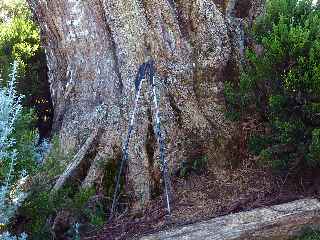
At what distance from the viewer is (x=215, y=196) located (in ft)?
17.6

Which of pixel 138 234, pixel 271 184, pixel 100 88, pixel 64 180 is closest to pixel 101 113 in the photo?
pixel 100 88

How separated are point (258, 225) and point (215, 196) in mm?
741

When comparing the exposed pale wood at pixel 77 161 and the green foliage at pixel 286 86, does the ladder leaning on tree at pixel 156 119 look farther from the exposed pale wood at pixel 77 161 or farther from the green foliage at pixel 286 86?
the green foliage at pixel 286 86

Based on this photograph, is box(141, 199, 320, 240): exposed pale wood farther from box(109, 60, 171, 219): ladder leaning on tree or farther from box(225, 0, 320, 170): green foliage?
box(109, 60, 171, 219): ladder leaning on tree

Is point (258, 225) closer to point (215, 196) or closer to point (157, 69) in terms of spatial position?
point (215, 196)

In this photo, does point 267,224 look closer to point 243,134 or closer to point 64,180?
point 243,134

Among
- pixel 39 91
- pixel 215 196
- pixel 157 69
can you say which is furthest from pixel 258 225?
pixel 39 91

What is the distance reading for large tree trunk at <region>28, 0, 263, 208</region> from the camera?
5.59m

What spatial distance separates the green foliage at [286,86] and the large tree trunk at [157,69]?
0.52 metres

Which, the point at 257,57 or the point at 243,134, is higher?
the point at 257,57

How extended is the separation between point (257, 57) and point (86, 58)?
188 centimetres

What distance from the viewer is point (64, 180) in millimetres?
5387

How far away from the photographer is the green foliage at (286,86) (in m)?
4.70

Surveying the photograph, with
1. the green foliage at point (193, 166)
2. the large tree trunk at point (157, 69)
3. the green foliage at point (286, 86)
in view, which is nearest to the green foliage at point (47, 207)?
the large tree trunk at point (157, 69)
